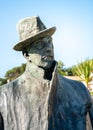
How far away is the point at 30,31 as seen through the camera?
4.17 m

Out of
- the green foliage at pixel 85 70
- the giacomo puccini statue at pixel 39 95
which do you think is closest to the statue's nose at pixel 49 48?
the giacomo puccini statue at pixel 39 95

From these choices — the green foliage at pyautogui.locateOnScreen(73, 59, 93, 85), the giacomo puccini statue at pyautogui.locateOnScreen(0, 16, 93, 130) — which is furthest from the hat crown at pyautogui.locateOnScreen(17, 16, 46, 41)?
the green foliage at pyautogui.locateOnScreen(73, 59, 93, 85)

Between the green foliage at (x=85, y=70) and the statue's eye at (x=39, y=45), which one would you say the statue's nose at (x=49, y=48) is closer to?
the statue's eye at (x=39, y=45)

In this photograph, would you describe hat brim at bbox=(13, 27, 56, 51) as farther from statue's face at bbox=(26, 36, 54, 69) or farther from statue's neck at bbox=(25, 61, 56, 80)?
statue's neck at bbox=(25, 61, 56, 80)

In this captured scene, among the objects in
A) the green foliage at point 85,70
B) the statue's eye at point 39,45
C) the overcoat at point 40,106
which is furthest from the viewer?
the green foliage at point 85,70

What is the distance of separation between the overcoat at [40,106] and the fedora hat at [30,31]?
0.74 feet

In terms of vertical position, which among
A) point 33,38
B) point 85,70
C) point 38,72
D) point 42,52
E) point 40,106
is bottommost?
point 85,70

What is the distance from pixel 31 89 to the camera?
13.6ft

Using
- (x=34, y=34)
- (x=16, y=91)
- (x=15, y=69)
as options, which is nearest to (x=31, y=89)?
(x=16, y=91)

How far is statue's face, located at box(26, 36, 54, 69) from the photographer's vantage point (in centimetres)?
409

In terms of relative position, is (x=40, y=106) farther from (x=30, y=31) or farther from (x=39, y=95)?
(x=30, y=31)

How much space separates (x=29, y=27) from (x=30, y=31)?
0.03 meters

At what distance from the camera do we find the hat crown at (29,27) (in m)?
4.17

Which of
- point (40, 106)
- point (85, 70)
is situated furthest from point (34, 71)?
point (85, 70)
